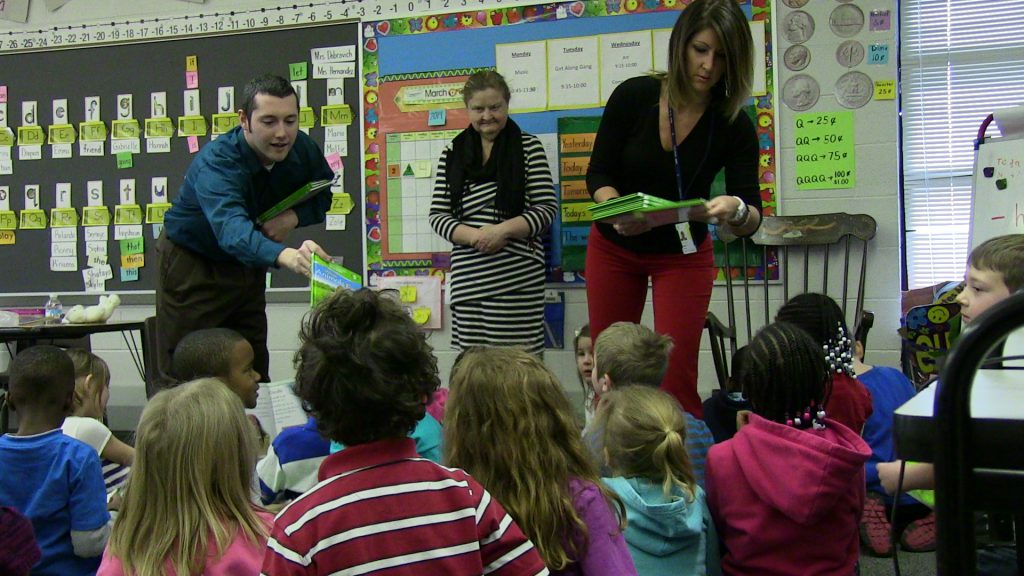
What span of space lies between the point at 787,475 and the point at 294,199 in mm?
1704

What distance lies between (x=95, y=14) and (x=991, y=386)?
193 inches

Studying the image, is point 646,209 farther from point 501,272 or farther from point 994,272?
point 501,272

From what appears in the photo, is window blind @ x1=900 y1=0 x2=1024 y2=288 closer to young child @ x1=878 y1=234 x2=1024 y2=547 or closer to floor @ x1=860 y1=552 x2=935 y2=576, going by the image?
floor @ x1=860 y1=552 x2=935 y2=576

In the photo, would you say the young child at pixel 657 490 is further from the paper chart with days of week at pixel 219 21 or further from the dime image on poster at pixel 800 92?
the paper chart with days of week at pixel 219 21

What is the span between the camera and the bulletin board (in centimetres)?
399

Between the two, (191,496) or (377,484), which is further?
(191,496)

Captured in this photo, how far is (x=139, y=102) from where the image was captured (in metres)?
4.57

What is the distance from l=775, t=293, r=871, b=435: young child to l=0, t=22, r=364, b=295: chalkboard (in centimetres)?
244

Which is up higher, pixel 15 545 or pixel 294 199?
pixel 294 199

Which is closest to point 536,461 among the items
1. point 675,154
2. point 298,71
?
point 675,154

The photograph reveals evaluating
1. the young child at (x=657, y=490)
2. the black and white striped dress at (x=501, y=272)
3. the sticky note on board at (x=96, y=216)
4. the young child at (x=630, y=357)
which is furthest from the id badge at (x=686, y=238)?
the sticky note on board at (x=96, y=216)

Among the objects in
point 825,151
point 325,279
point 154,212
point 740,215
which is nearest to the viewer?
point 325,279

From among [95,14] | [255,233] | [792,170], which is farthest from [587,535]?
[95,14]

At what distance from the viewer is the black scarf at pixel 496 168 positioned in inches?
138
